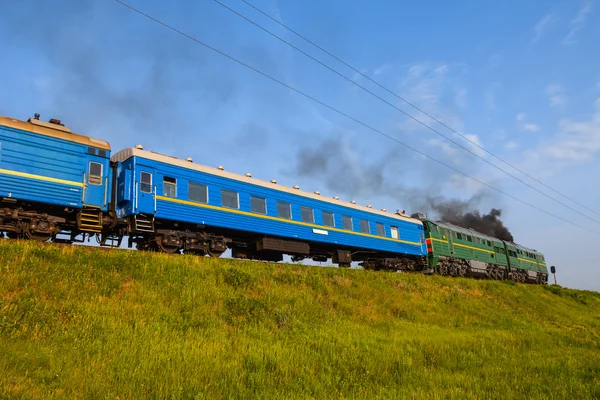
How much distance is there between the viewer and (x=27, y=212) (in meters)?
14.1

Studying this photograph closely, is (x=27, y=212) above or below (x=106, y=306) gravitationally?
above

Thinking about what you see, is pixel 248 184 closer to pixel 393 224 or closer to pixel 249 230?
pixel 249 230

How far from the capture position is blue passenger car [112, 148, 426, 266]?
16.6 meters

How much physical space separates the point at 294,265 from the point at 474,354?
27.8 ft

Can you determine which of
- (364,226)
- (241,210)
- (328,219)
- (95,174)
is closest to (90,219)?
(95,174)

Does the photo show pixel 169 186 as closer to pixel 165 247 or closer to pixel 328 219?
pixel 165 247

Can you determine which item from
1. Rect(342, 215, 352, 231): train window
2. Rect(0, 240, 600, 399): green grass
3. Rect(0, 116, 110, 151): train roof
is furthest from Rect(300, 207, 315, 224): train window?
Rect(0, 116, 110, 151): train roof

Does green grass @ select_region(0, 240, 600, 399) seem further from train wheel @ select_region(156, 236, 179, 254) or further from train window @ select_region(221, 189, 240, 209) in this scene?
train window @ select_region(221, 189, 240, 209)

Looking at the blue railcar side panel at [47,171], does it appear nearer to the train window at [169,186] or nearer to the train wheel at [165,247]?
the train window at [169,186]

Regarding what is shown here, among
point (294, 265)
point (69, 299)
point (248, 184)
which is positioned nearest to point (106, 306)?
point (69, 299)

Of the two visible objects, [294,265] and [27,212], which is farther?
[294,265]

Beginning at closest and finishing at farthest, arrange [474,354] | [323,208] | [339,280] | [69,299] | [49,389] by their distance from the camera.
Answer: [49,389] → [69,299] → [474,354] → [339,280] → [323,208]

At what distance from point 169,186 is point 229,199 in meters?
2.95

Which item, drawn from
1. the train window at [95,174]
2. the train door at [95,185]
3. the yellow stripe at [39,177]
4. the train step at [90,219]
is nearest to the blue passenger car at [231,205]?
the train door at [95,185]
